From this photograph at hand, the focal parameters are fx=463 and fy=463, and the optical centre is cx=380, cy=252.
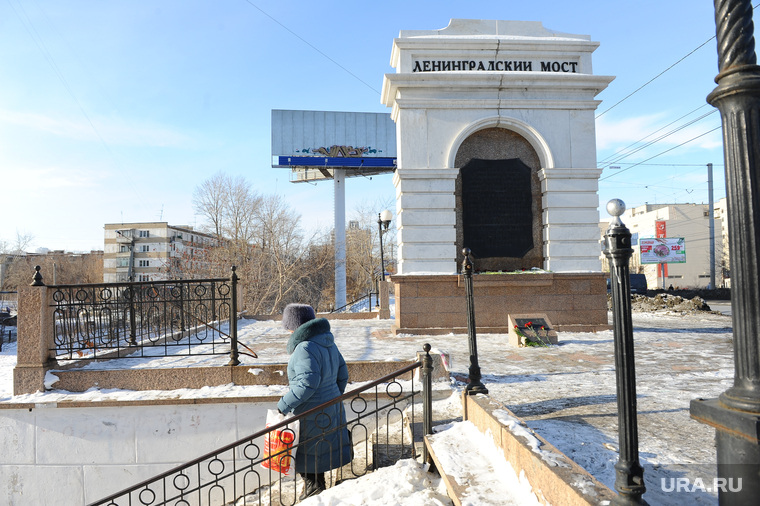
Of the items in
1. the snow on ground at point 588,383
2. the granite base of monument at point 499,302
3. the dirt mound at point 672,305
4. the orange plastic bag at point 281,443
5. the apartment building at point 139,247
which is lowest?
the orange plastic bag at point 281,443

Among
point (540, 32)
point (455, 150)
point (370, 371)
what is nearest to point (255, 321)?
point (455, 150)

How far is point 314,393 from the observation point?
449 cm

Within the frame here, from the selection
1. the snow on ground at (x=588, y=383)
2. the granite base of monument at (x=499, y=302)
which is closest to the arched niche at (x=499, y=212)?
the granite base of monument at (x=499, y=302)

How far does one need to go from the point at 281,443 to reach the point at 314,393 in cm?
54

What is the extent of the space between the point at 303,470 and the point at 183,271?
87.6ft

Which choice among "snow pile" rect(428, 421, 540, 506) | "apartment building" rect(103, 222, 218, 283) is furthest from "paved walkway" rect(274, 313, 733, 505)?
"apartment building" rect(103, 222, 218, 283)

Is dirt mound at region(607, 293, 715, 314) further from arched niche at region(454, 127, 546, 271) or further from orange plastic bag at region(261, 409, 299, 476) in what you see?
orange plastic bag at region(261, 409, 299, 476)

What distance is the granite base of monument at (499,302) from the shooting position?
1077 cm

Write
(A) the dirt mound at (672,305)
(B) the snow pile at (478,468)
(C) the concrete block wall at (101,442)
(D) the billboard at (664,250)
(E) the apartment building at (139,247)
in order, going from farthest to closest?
(E) the apartment building at (139,247), (D) the billboard at (664,250), (A) the dirt mound at (672,305), (C) the concrete block wall at (101,442), (B) the snow pile at (478,468)

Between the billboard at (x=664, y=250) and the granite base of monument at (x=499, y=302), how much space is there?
50.4 m

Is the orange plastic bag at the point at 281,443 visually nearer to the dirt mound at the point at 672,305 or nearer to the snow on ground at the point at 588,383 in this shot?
the snow on ground at the point at 588,383

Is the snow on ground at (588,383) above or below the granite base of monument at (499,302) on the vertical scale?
below

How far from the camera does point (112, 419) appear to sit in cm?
641
